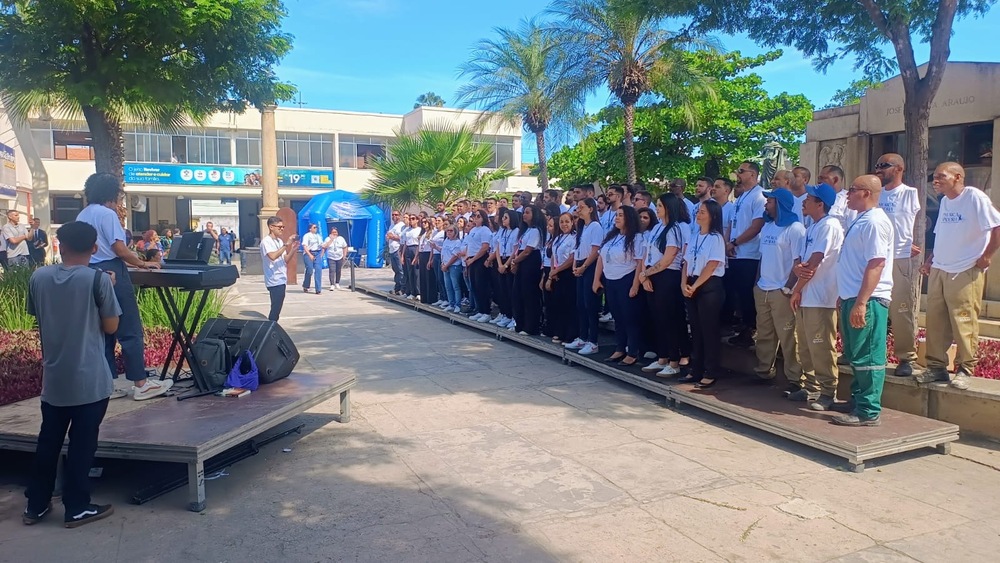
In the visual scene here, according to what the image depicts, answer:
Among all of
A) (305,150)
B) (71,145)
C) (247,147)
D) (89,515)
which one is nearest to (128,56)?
(89,515)

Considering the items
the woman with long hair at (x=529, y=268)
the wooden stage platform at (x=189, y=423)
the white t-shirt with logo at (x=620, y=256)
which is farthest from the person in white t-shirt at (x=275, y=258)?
the white t-shirt with logo at (x=620, y=256)

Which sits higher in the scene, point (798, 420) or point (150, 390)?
point (150, 390)

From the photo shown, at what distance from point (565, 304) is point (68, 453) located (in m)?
6.13

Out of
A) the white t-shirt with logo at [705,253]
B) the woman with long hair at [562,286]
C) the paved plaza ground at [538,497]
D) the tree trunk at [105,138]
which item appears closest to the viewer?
the paved plaza ground at [538,497]

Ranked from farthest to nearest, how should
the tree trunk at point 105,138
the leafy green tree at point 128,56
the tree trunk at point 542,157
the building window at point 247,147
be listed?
the building window at point 247,147 < the tree trunk at point 542,157 < the tree trunk at point 105,138 < the leafy green tree at point 128,56

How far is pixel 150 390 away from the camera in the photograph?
5707mm

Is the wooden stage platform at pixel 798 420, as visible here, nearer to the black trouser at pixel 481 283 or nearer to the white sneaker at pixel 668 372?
the white sneaker at pixel 668 372

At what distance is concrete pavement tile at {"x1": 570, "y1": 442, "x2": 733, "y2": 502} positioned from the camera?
486 cm

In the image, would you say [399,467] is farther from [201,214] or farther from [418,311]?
[201,214]

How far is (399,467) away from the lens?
5309mm

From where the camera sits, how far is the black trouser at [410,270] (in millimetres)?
14914

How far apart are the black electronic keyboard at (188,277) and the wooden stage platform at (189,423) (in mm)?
900

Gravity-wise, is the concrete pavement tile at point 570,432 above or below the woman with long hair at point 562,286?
below

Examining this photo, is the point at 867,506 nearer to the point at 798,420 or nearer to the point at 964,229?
the point at 798,420
